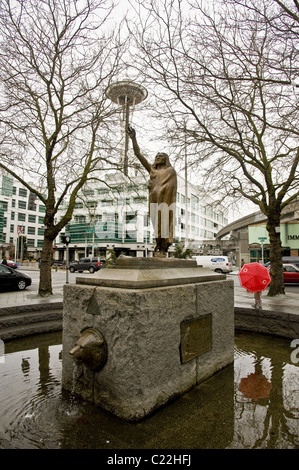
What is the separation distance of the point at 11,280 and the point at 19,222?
181 ft

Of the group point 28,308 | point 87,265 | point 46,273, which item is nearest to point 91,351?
point 28,308

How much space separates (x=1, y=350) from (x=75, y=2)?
32.6 ft

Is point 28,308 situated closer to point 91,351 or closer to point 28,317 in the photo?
point 28,317

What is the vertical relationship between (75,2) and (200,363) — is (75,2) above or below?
above

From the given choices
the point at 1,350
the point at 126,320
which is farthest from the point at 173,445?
the point at 1,350

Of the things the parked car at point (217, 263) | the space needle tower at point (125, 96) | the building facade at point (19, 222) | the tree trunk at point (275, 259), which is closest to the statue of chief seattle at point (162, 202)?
the space needle tower at point (125, 96)

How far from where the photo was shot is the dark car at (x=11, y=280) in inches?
485

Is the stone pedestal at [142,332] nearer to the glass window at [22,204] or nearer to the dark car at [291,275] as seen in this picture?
the dark car at [291,275]

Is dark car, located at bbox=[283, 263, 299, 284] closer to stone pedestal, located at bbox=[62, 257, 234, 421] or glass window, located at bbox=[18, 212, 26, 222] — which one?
stone pedestal, located at bbox=[62, 257, 234, 421]

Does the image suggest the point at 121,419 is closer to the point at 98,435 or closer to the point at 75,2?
the point at 98,435

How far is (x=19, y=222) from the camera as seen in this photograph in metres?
62.1

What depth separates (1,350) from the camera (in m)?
4.32

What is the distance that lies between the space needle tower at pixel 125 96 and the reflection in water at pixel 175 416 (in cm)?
747
